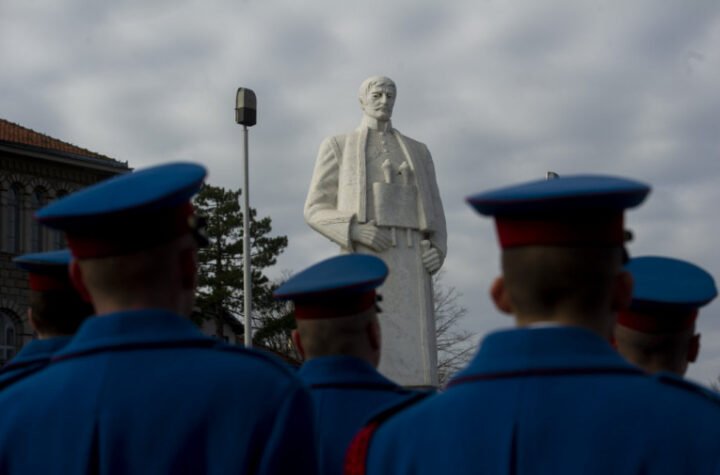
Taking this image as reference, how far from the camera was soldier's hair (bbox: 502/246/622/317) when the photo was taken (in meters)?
2.13

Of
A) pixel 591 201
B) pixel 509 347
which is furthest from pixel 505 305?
pixel 591 201

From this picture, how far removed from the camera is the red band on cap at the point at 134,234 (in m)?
2.35

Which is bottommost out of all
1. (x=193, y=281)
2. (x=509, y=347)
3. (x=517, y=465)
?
(x=517, y=465)

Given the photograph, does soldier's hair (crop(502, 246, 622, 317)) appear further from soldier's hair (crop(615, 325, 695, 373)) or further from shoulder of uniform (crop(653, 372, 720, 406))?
soldier's hair (crop(615, 325, 695, 373))

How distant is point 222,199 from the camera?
46.3m

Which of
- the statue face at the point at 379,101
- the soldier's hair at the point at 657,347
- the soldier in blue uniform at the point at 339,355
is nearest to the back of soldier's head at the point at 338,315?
the soldier in blue uniform at the point at 339,355

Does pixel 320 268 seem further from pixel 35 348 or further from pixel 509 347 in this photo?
pixel 509 347

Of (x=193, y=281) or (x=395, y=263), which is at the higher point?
(x=395, y=263)

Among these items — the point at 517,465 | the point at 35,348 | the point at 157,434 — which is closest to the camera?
the point at 517,465

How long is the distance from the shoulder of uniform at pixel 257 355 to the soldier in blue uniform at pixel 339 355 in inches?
43.7

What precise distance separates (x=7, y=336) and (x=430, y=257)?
1322 inches

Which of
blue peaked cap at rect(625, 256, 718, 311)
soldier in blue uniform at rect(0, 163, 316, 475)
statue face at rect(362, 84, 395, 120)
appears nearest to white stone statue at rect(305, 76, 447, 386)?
statue face at rect(362, 84, 395, 120)

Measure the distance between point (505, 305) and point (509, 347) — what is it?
0.10 metres

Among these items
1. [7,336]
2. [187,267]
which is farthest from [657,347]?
[7,336]
